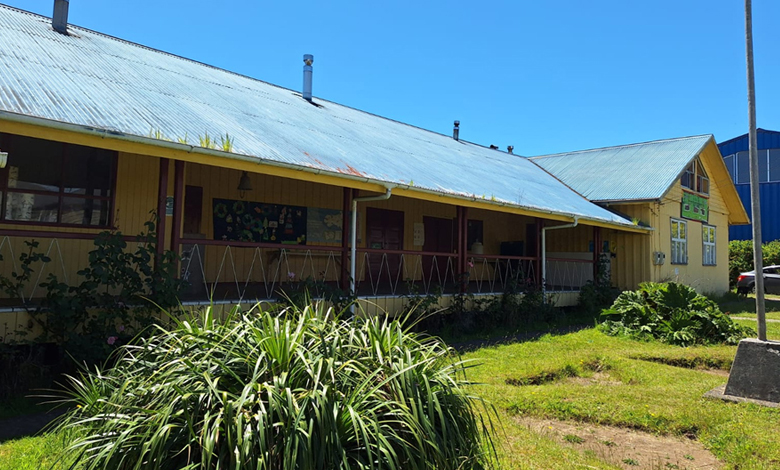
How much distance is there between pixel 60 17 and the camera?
10.3m

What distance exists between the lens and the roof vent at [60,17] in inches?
404

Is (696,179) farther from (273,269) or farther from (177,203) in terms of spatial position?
(177,203)

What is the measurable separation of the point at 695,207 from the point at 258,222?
15.2 metres

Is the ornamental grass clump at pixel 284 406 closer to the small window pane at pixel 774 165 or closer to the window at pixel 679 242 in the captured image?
the window at pixel 679 242

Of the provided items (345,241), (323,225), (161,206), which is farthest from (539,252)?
(161,206)

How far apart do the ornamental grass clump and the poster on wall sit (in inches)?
287

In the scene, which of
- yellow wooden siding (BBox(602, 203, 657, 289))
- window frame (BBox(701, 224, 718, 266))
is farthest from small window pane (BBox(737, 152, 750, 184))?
yellow wooden siding (BBox(602, 203, 657, 289))

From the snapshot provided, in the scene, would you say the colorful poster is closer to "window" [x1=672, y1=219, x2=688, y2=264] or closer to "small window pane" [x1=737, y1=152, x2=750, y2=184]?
"window" [x1=672, y1=219, x2=688, y2=264]

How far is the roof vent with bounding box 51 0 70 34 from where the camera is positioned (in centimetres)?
1027

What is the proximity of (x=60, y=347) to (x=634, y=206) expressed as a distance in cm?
1548

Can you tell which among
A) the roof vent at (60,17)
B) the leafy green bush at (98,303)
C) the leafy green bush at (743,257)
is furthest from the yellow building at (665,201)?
the roof vent at (60,17)

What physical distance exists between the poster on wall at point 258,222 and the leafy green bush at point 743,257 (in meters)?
21.8

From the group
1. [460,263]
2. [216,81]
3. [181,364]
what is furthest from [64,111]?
[460,263]

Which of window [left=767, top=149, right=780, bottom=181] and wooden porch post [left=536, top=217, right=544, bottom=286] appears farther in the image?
window [left=767, top=149, right=780, bottom=181]
